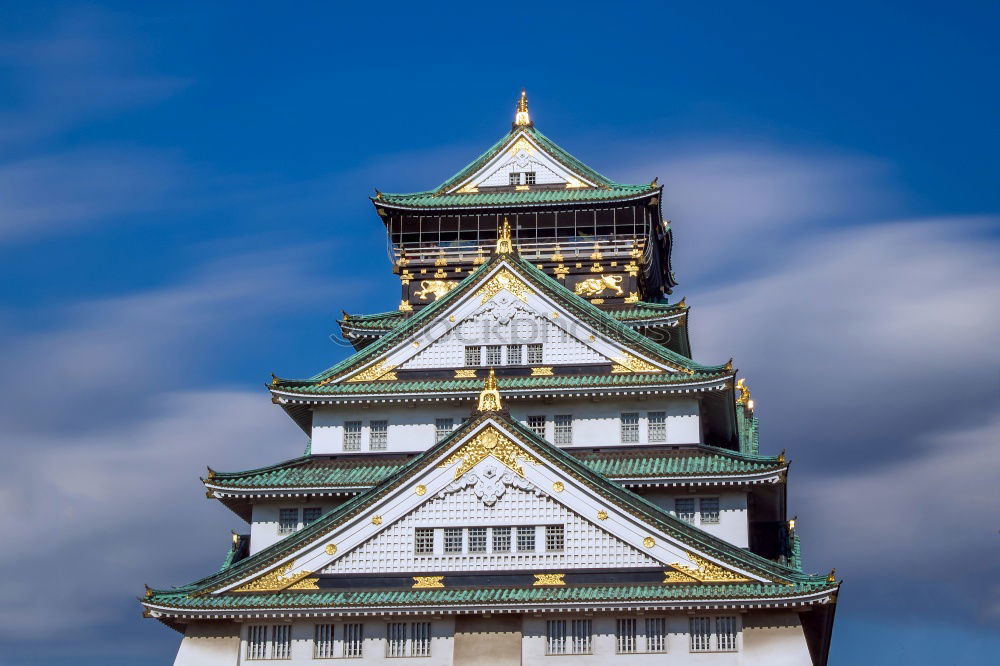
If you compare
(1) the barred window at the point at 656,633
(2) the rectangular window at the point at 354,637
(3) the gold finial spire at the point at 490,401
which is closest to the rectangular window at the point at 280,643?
(2) the rectangular window at the point at 354,637

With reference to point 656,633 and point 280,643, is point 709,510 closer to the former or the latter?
point 656,633

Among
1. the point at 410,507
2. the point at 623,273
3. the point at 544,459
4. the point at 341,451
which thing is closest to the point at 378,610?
the point at 410,507

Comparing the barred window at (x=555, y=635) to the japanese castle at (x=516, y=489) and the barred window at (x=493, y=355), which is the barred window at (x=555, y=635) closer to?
the japanese castle at (x=516, y=489)

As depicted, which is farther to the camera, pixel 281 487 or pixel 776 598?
pixel 281 487

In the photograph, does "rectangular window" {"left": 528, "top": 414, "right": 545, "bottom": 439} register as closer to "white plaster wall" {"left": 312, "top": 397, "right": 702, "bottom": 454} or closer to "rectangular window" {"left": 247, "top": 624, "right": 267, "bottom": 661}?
"white plaster wall" {"left": 312, "top": 397, "right": 702, "bottom": 454}

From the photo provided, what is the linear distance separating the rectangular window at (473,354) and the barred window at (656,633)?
1309cm

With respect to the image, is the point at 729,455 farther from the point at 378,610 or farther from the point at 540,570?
the point at 378,610

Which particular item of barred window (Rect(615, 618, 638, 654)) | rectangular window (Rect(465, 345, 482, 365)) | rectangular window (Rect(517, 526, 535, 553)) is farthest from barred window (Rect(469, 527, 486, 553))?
rectangular window (Rect(465, 345, 482, 365))

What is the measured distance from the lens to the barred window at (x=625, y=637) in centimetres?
4141

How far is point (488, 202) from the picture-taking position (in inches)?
2379

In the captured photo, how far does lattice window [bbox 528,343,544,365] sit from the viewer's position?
2004 inches

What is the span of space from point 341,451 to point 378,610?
32.7 feet

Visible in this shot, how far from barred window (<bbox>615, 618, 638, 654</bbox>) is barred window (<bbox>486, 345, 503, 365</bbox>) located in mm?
12396

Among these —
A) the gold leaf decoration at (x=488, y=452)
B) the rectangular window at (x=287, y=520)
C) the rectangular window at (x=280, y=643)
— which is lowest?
the rectangular window at (x=280, y=643)
